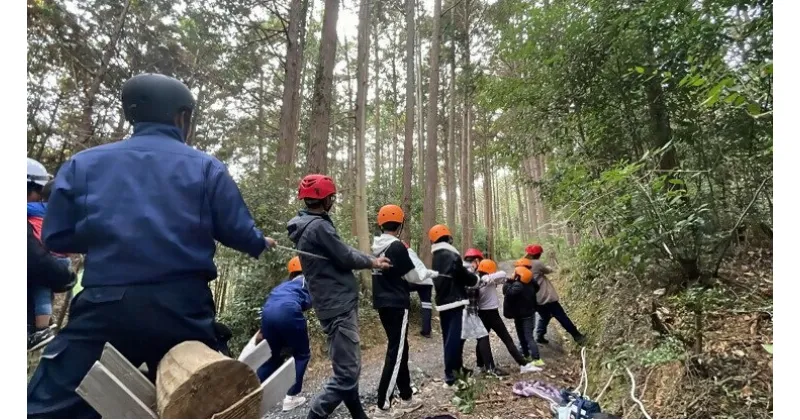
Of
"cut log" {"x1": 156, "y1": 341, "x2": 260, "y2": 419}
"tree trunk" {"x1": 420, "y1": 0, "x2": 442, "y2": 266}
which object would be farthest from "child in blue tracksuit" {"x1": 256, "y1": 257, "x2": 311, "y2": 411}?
"tree trunk" {"x1": 420, "y1": 0, "x2": 442, "y2": 266}

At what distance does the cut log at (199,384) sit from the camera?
4.10 ft

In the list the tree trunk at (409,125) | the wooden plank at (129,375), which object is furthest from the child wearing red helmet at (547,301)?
the wooden plank at (129,375)

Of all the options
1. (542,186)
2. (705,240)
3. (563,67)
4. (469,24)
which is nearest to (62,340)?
(705,240)

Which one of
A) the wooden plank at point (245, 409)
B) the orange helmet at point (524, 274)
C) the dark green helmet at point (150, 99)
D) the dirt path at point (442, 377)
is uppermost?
the dark green helmet at point (150, 99)

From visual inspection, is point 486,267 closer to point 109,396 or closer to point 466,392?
point 466,392

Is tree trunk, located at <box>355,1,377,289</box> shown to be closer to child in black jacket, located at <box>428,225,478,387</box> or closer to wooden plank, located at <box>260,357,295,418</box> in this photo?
child in black jacket, located at <box>428,225,478,387</box>

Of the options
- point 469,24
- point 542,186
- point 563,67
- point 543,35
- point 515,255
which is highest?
point 469,24

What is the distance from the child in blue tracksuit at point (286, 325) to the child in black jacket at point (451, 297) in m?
1.28

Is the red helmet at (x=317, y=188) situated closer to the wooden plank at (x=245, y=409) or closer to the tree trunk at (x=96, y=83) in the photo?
the wooden plank at (x=245, y=409)

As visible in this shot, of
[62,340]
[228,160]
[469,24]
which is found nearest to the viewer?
[62,340]

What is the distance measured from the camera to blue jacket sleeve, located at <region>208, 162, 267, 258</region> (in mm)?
1566

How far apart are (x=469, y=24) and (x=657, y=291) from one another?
36.8ft
